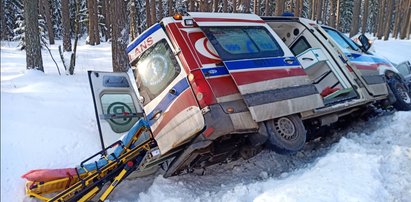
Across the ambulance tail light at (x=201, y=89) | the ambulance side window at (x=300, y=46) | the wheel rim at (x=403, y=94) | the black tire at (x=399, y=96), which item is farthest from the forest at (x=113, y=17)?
the wheel rim at (x=403, y=94)

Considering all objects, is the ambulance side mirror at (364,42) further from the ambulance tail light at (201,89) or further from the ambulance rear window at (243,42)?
the ambulance tail light at (201,89)

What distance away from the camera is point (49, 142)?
4723 millimetres

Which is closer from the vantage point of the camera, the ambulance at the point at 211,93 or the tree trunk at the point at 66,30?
the ambulance at the point at 211,93

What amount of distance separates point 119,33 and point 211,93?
5592mm

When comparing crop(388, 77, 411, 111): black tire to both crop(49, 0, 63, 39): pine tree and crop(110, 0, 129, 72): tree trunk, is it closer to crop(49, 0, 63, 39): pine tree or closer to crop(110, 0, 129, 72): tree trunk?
crop(110, 0, 129, 72): tree trunk

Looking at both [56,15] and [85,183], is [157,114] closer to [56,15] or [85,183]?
[85,183]

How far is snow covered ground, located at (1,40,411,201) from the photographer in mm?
3439

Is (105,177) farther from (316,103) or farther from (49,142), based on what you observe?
(316,103)

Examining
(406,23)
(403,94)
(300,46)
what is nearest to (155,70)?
(300,46)

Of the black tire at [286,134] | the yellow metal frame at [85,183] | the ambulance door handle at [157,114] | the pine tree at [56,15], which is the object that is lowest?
the yellow metal frame at [85,183]

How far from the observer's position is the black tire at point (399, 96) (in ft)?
21.1

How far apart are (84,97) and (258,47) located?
3539 millimetres

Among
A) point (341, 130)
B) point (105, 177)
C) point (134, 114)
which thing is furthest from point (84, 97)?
point (341, 130)

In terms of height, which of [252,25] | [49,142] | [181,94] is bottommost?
[49,142]
